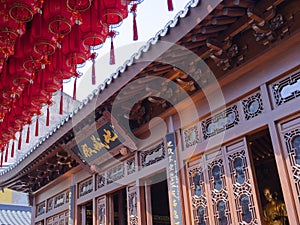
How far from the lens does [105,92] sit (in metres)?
4.62

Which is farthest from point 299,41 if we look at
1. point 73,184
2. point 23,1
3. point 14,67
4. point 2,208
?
point 2,208

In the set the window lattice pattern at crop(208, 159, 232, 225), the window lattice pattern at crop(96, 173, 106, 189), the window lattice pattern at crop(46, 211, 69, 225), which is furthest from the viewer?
the window lattice pattern at crop(46, 211, 69, 225)

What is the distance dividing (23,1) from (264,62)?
7.80ft

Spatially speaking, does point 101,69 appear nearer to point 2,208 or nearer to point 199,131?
point 2,208

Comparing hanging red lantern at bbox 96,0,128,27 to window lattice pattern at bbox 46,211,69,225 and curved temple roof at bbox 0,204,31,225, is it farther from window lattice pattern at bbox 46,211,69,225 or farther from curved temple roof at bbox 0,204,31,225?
curved temple roof at bbox 0,204,31,225

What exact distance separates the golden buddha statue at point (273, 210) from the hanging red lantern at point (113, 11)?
4.72m

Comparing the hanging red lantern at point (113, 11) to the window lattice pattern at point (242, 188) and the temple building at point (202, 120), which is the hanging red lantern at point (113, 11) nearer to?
the temple building at point (202, 120)

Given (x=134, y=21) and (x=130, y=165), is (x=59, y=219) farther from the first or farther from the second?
(x=134, y=21)

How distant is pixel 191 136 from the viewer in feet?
14.7

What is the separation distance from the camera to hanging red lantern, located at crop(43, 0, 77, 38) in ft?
8.93

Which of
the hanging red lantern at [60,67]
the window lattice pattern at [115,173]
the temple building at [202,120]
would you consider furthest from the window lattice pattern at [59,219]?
the hanging red lantern at [60,67]

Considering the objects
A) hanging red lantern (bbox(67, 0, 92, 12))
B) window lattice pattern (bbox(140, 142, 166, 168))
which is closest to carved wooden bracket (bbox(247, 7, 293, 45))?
hanging red lantern (bbox(67, 0, 92, 12))

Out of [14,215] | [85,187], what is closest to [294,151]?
[85,187]

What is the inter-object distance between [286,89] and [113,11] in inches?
73.1
